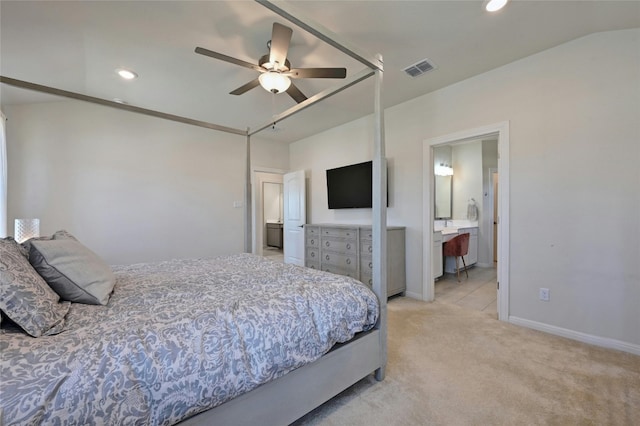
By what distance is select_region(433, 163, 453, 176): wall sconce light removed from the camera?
499 cm

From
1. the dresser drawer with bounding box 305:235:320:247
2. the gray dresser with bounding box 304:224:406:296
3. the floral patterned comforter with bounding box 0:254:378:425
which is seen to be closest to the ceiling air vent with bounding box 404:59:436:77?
the gray dresser with bounding box 304:224:406:296

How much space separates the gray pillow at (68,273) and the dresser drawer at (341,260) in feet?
8.69

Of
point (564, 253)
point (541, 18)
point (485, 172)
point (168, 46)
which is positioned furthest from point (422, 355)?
point (485, 172)

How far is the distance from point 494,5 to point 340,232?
2704mm

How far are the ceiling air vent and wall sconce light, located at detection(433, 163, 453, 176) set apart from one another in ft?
8.51

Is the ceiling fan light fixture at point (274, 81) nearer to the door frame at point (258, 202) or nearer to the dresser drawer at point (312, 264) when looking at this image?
the dresser drawer at point (312, 264)

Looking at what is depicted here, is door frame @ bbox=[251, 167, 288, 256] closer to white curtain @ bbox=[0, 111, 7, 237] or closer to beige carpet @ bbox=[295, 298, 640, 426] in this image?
white curtain @ bbox=[0, 111, 7, 237]

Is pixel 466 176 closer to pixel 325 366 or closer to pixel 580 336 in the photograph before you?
pixel 580 336

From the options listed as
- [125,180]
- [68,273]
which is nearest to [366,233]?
[68,273]

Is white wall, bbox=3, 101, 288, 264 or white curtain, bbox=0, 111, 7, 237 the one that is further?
white wall, bbox=3, 101, 288, 264

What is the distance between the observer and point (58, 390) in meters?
0.76

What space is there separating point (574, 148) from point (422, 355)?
7.15ft

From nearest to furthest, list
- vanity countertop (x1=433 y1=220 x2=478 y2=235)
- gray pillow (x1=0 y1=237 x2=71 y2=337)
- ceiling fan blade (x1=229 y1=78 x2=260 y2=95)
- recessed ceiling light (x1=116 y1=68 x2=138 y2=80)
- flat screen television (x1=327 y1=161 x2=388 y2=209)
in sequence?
gray pillow (x1=0 y1=237 x2=71 y2=337)
ceiling fan blade (x1=229 y1=78 x2=260 y2=95)
recessed ceiling light (x1=116 y1=68 x2=138 y2=80)
flat screen television (x1=327 y1=161 x2=388 y2=209)
vanity countertop (x1=433 y1=220 x2=478 y2=235)

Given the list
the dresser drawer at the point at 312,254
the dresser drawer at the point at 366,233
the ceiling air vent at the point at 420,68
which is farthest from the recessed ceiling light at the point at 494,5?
the dresser drawer at the point at 312,254
